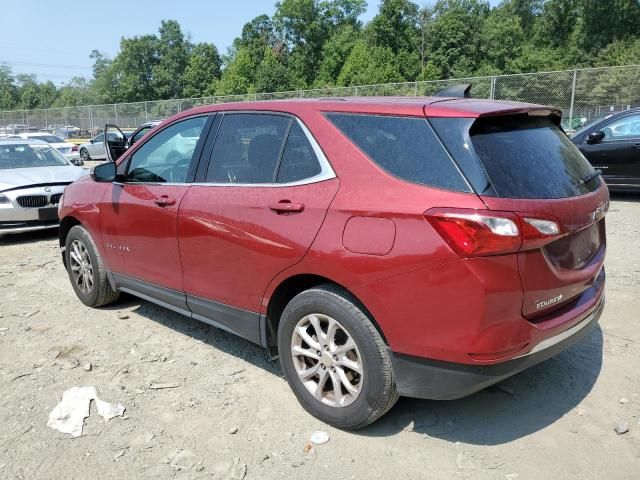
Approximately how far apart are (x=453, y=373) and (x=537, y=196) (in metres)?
0.92

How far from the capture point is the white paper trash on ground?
3188 mm

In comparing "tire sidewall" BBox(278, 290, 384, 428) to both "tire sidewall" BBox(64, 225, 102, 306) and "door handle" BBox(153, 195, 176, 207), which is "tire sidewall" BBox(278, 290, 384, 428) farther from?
"tire sidewall" BBox(64, 225, 102, 306)

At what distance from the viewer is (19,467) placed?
2.83 m

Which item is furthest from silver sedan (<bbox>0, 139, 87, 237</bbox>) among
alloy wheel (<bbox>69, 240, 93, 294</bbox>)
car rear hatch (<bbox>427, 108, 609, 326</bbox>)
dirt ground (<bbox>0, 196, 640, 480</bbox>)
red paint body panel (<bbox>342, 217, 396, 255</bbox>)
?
car rear hatch (<bbox>427, 108, 609, 326</bbox>)

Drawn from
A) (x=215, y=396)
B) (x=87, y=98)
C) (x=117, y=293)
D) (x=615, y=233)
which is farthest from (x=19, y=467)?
(x=87, y=98)

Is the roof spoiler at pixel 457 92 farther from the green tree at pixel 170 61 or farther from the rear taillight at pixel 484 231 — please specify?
the green tree at pixel 170 61

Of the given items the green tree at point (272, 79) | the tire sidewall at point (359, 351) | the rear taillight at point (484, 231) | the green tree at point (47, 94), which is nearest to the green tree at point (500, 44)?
the green tree at point (272, 79)

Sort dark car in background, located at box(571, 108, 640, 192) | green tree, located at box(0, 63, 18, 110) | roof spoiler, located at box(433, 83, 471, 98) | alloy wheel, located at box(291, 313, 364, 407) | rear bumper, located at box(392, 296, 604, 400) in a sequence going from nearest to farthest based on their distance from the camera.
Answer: rear bumper, located at box(392, 296, 604, 400), alloy wheel, located at box(291, 313, 364, 407), roof spoiler, located at box(433, 83, 471, 98), dark car in background, located at box(571, 108, 640, 192), green tree, located at box(0, 63, 18, 110)

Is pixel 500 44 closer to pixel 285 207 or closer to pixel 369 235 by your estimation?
pixel 285 207

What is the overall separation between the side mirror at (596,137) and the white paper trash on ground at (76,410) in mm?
9202

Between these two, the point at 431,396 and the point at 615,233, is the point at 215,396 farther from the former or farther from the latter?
the point at 615,233

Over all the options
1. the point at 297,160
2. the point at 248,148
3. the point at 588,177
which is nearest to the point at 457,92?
the point at 588,177

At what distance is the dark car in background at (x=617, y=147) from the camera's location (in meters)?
9.35

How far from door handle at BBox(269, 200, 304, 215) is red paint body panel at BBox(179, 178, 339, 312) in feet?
0.07
